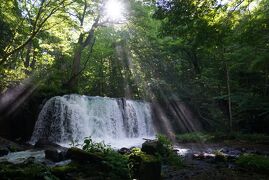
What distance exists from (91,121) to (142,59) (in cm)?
1174

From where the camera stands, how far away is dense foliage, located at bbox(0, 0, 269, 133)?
12.6 metres

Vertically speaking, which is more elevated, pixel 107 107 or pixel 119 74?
pixel 119 74

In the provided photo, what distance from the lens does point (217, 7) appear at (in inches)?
290

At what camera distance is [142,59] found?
29.7m

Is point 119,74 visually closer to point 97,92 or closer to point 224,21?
point 97,92

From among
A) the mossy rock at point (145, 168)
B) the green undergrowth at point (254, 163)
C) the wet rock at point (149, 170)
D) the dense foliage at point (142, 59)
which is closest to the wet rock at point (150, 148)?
the mossy rock at point (145, 168)

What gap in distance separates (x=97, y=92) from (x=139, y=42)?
35.7ft

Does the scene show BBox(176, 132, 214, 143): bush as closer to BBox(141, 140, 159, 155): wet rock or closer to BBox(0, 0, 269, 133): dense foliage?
BBox(0, 0, 269, 133): dense foliage

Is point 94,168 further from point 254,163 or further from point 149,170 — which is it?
point 254,163

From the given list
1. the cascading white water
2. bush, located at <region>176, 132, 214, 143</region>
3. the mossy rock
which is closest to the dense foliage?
the cascading white water

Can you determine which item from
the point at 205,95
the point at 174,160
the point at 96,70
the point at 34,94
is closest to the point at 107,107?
the point at 34,94

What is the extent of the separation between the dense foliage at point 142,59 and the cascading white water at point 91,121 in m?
2.55

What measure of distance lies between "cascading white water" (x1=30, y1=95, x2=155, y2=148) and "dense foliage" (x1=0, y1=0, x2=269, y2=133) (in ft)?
8.37

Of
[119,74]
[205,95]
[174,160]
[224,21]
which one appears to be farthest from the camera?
[119,74]
